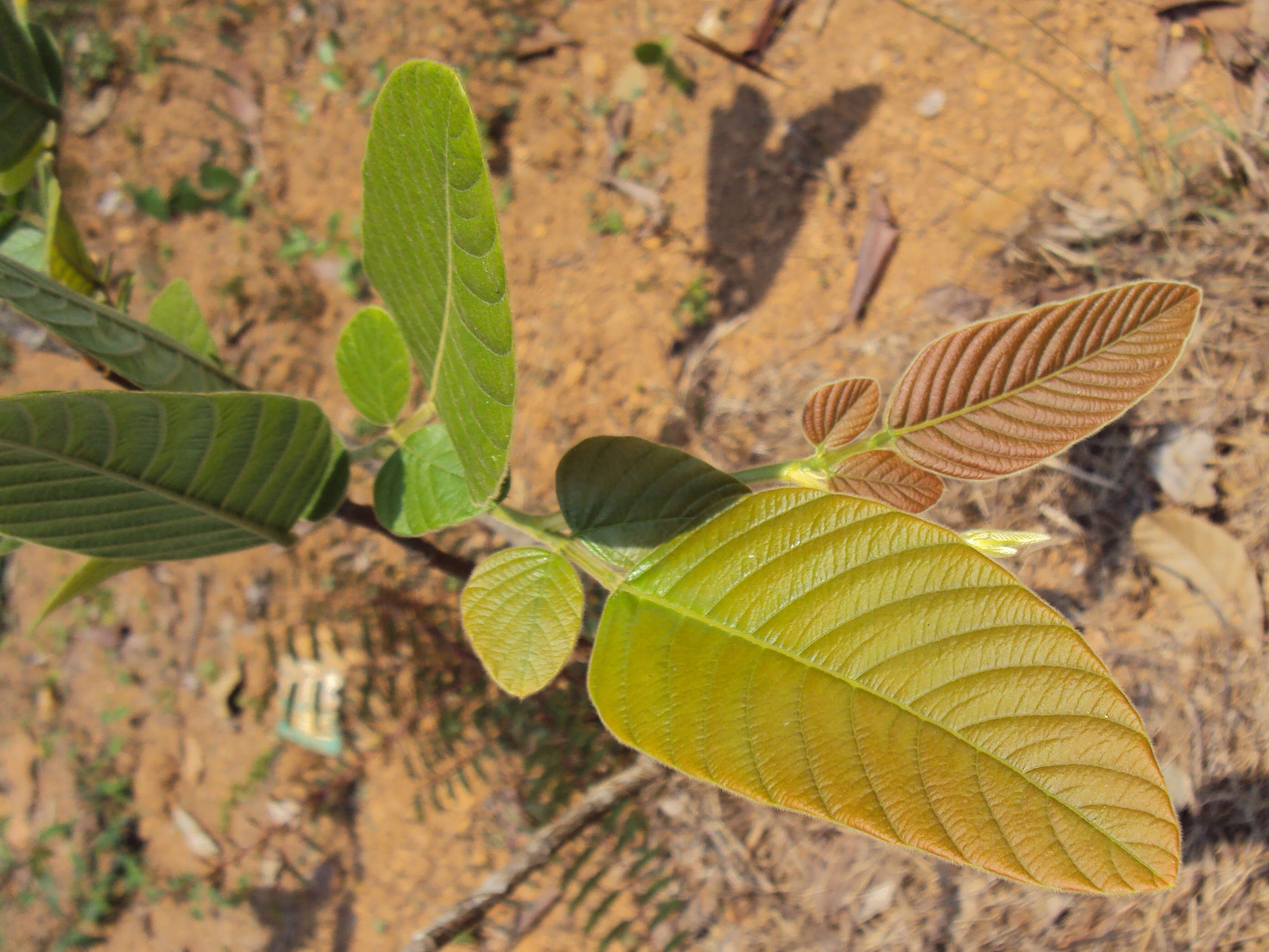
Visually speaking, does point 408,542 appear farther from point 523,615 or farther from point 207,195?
point 207,195

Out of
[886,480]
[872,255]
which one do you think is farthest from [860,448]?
[872,255]

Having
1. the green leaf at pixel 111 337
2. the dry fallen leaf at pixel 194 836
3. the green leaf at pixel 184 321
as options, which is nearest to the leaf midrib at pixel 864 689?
the green leaf at pixel 111 337

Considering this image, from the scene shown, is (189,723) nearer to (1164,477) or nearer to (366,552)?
(366,552)

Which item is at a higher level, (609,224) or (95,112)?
(609,224)

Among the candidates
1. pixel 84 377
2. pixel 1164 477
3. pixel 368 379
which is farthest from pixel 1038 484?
pixel 84 377

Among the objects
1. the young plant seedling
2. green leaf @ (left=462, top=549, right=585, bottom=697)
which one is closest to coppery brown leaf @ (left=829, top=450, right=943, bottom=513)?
the young plant seedling
